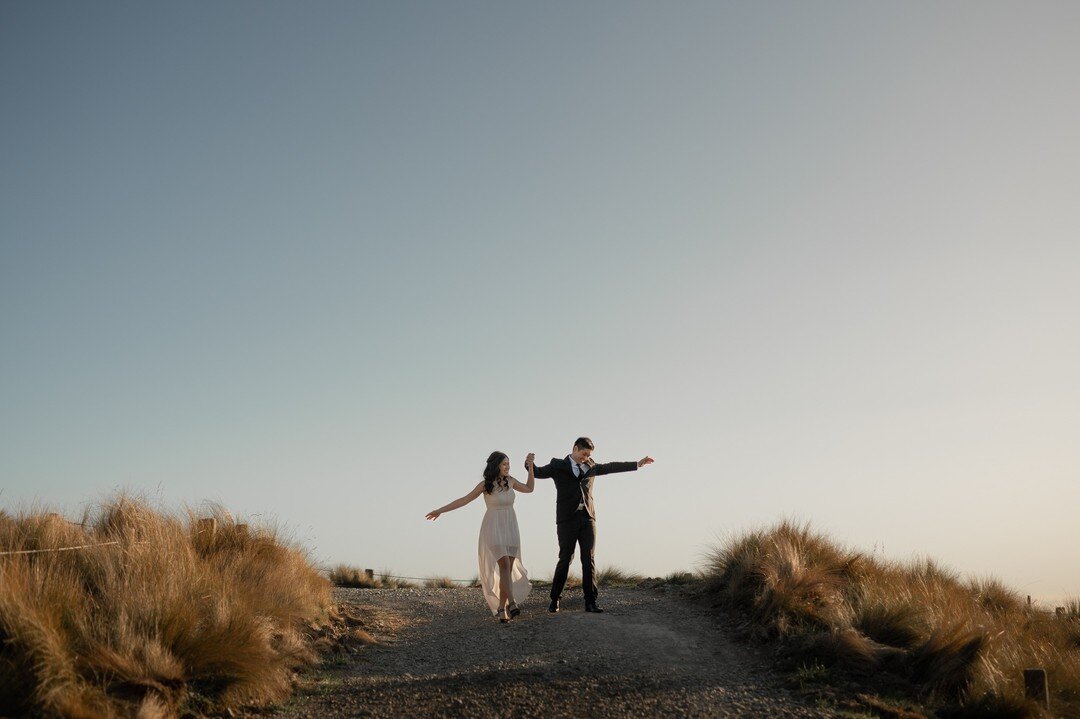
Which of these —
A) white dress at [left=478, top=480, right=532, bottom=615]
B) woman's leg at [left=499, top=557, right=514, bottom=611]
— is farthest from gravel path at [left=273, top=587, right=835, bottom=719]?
white dress at [left=478, top=480, right=532, bottom=615]

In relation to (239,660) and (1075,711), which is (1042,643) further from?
(239,660)

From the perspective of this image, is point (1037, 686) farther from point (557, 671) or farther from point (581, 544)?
point (581, 544)

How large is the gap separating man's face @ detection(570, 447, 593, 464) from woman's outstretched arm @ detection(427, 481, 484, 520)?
1.51 m

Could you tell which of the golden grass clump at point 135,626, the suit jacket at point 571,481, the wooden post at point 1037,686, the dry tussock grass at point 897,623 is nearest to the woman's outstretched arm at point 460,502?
the suit jacket at point 571,481

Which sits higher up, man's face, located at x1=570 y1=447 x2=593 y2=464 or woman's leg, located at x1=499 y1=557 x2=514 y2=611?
man's face, located at x1=570 y1=447 x2=593 y2=464

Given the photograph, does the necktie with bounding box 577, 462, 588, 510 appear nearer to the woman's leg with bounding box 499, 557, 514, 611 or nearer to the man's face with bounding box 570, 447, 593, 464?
the man's face with bounding box 570, 447, 593, 464

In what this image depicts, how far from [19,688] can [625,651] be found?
6.59 metres

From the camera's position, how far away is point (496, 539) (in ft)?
41.0

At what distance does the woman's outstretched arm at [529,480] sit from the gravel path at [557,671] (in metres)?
1.97

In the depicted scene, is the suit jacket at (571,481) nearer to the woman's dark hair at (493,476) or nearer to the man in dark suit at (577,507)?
the man in dark suit at (577,507)

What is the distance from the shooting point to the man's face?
1285 cm

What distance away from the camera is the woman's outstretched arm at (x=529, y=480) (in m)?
12.7

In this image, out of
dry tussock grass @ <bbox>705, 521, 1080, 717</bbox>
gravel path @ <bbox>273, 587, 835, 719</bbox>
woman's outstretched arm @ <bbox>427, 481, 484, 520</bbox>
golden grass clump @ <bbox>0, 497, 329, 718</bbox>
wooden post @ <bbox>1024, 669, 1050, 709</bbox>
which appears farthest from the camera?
woman's outstretched arm @ <bbox>427, 481, 484, 520</bbox>

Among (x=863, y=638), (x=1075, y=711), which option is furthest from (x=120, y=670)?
(x=1075, y=711)
